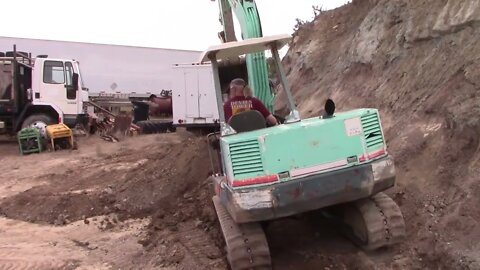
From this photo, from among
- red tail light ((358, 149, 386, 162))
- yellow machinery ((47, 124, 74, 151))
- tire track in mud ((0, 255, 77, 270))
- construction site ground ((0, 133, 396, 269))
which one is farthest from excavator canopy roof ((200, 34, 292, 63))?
yellow machinery ((47, 124, 74, 151))

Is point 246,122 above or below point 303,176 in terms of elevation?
above

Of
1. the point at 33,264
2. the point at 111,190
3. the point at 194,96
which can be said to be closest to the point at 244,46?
the point at 33,264

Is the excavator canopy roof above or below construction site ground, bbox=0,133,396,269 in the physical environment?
above

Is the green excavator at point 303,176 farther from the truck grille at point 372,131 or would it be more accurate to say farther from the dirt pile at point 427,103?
the dirt pile at point 427,103

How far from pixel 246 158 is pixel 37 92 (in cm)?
1423

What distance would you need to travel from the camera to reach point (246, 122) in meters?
5.45

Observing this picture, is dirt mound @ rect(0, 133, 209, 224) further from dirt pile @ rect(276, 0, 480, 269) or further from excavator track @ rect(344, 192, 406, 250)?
excavator track @ rect(344, 192, 406, 250)

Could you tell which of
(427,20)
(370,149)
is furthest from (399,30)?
(370,149)

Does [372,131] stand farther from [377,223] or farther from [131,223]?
[131,223]

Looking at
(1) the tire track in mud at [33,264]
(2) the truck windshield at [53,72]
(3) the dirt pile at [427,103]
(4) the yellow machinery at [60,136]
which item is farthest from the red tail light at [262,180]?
(2) the truck windshield at [53,72]

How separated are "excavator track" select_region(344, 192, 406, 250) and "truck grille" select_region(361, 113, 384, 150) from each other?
2.18ft

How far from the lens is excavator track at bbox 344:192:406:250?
16.9 ft

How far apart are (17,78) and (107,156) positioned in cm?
526

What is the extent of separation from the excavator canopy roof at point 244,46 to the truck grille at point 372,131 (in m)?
1.23
